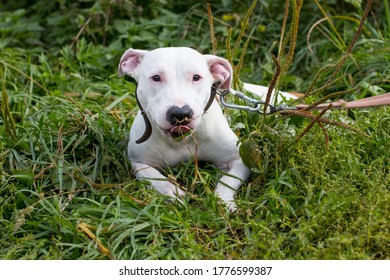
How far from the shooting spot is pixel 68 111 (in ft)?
16.1

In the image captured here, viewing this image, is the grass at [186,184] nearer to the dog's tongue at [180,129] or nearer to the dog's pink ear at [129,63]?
the dog's tongue at [180,129]

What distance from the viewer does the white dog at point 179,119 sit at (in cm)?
395

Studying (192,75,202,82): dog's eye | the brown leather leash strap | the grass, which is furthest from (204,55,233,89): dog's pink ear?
the brown leather leash strap

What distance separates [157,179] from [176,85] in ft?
1.94

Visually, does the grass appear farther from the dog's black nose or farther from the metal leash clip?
the dog's black nose

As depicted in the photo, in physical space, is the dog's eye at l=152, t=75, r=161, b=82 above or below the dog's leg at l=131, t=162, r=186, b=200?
above

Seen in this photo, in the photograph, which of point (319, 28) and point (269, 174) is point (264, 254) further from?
point (319, 28)

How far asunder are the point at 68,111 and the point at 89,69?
1.75 m

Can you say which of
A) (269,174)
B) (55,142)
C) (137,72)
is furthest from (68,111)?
(269,174)

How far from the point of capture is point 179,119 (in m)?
3.88

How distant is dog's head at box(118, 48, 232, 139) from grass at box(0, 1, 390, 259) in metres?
0.39

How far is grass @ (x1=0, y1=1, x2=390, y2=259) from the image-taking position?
3.62 meters

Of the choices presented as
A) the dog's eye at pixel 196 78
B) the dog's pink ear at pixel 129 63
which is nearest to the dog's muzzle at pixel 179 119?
the dog's eye at pixel 196 78

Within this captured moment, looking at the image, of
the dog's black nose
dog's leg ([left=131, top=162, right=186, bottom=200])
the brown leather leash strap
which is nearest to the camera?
the dog's black nose
